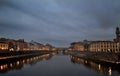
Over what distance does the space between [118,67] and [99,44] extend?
13836cm

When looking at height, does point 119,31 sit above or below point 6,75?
above

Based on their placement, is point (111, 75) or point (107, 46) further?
point (107, 46)

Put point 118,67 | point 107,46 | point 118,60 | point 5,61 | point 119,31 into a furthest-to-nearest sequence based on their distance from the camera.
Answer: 1. point 107,46
2. point 119,31
3. point 5,61
4. point 118,60
5. point 118,67

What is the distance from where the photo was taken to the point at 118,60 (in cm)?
6141

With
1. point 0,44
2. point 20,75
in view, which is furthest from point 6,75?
point 0,44

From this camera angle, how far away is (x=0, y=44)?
149 meters

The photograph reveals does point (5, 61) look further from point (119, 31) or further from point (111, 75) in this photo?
point (119, 31)

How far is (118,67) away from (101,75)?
12771mm

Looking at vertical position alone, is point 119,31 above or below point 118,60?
above

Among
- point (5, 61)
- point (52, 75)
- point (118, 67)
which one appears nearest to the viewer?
point (52, 75)

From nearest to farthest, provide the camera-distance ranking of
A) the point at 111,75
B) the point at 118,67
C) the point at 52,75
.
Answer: the point at 111,75
the point at 52,75
the point at 118,67

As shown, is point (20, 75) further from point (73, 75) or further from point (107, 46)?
point (107, 46)

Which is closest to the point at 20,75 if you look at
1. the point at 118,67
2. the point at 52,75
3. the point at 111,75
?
the point at 52,75

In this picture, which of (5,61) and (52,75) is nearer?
(52,75)
